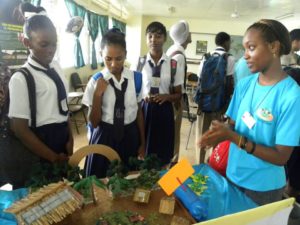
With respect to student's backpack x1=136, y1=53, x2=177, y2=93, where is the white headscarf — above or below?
above

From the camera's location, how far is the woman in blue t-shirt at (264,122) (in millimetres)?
890

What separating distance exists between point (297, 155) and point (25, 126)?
168cm

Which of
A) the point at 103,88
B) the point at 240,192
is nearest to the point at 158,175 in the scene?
the point at 240,192

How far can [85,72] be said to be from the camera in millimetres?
5969

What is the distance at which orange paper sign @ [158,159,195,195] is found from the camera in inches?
33.0

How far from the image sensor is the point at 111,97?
143cm

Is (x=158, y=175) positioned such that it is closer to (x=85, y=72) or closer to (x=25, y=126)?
(x=25, y=126)

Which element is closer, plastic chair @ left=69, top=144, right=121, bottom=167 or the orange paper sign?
the orange paper sign

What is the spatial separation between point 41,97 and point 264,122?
0.99 metres

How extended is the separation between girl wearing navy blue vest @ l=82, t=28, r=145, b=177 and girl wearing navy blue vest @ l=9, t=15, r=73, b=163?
0.18 metres

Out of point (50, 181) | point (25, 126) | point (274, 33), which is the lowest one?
point (50, 181)

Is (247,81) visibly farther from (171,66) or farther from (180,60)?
(180,60)

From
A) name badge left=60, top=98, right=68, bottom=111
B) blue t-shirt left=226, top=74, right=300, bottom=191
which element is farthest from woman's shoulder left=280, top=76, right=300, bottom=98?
name badge left=60, top=98, right=68, bottom=111

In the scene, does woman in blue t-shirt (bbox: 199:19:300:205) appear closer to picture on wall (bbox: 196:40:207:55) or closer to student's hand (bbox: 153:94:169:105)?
student's hand (bbox: 153:94:169:105)
